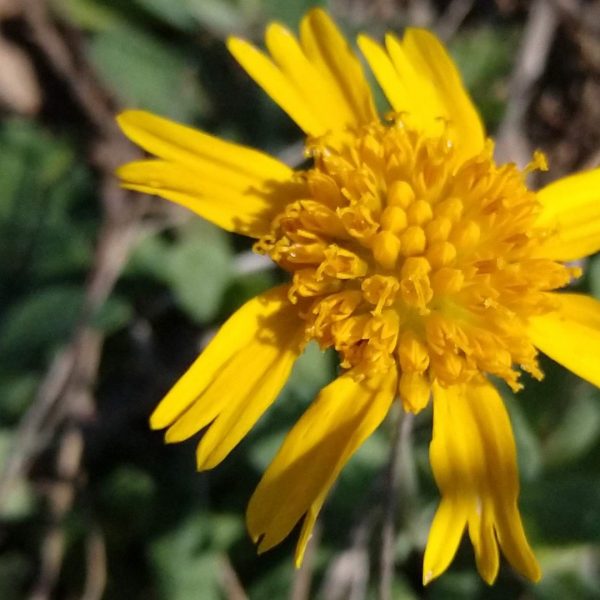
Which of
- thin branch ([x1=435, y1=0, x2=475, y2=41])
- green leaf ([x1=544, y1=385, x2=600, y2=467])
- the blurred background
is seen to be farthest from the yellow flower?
thin branch ([x1=435, y1=0, x2=475, y2=41])

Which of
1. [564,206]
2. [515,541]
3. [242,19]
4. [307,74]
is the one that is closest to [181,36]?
[242,19]

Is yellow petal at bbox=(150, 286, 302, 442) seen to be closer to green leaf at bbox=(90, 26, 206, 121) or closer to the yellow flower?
the yellow flower

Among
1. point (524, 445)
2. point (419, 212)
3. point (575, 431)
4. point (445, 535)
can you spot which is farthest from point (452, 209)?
point (575, 431)

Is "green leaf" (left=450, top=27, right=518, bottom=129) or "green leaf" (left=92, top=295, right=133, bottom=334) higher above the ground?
"green leaf" (left=450, top=27, right=518, bottom=129)

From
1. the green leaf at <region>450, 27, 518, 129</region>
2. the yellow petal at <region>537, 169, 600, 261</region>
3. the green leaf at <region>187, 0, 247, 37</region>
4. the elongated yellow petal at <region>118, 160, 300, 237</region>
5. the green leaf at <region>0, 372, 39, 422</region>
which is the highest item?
the yellow petal at <region>537, 169, 600, 261</region>

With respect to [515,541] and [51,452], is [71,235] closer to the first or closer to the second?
[51,452]

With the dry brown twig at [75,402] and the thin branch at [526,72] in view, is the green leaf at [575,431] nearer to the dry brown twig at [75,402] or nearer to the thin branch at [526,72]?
the thin branch at [526,72]

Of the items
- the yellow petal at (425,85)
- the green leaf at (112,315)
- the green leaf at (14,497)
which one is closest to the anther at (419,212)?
the yellow petal at (425,85)
